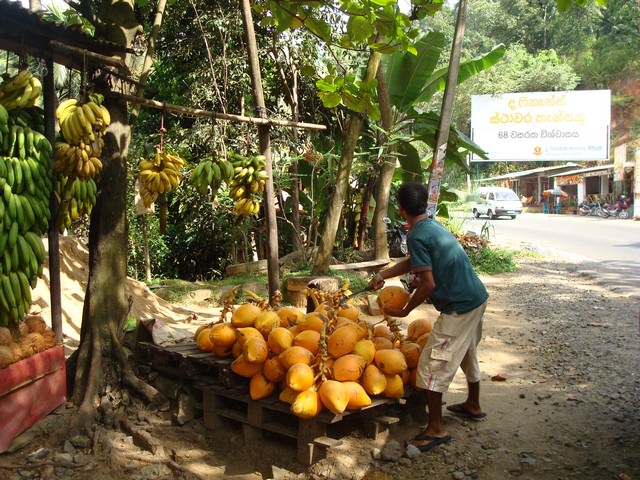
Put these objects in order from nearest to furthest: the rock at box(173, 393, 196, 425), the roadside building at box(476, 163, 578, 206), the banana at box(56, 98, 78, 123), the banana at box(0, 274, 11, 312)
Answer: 1. the banana at box(0, 274, 11, 312)
2. the banana at box(56, 98, 78, 123)
3. the rock at box(173, 393, 196, 425)
4. the roadside building at box(476, 163, 578, 206)

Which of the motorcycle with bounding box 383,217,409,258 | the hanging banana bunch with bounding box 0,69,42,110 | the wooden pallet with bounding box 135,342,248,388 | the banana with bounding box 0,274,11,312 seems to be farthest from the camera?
the motorcycle with bounding box 383,217,409,258

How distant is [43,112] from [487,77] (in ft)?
120

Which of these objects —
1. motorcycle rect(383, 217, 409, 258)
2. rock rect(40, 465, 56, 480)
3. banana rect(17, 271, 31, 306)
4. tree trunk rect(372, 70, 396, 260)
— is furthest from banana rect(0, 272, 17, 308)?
motorcycle rect(383, 217, 409, 258)

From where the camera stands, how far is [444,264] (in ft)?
12.5

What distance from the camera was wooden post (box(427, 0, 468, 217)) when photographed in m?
6.68

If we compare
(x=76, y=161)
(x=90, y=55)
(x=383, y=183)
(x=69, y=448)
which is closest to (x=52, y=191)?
(x=76, y=161)

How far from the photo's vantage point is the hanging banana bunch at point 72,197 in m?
3.91

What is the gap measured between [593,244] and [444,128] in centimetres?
1237

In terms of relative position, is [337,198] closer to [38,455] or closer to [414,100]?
[414,100]

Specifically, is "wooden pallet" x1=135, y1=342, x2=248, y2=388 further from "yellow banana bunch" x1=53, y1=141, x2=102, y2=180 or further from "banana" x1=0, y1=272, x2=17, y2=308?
"yellow banana bunch" x1=53, y1=141, x2=102, y2=180

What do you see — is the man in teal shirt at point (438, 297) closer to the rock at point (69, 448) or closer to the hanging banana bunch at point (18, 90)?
the rock at point (69, 448)

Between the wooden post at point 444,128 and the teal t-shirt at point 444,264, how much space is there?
2742 millimetres

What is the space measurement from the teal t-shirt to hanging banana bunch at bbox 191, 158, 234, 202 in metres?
1.77

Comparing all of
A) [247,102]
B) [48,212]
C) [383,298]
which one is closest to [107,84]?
[48,212]
